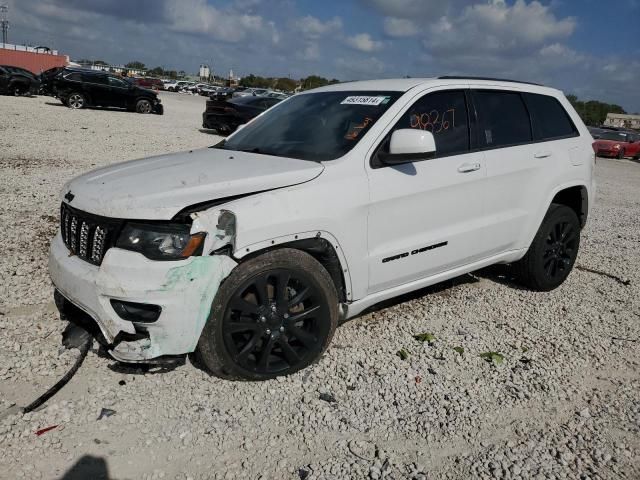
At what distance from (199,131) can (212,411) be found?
54.9 feet

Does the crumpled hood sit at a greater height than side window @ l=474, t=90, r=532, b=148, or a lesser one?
lesser

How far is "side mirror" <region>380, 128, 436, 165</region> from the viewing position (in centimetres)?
325

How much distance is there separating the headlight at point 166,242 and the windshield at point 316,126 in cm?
104

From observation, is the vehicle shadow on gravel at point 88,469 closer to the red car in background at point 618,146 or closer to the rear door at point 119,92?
the rear door at point 119,92

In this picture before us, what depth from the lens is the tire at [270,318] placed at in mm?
2895

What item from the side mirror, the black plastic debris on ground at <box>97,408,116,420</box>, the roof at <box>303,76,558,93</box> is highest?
the roof at <box>303,76,558,93</box>

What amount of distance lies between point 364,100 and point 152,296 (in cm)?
210

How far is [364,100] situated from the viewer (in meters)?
3.84

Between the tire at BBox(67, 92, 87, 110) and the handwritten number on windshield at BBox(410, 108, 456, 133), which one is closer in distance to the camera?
the handwritten number on windshield at BBox(410, 108, 456, 133)

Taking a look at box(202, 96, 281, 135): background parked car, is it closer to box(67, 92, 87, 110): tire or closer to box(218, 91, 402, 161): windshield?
box(67, 92, 87, 110): tire

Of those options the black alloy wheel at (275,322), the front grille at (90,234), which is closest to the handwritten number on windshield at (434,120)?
the black alloy wheel at (275,322)

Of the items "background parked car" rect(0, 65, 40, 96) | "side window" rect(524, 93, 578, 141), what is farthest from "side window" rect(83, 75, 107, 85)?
"side window" rect(524, 93, 578, 141)

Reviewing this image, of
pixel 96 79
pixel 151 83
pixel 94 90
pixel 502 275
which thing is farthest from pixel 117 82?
pixel 151 83

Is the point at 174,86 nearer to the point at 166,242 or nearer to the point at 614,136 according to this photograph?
the point at 614,136
